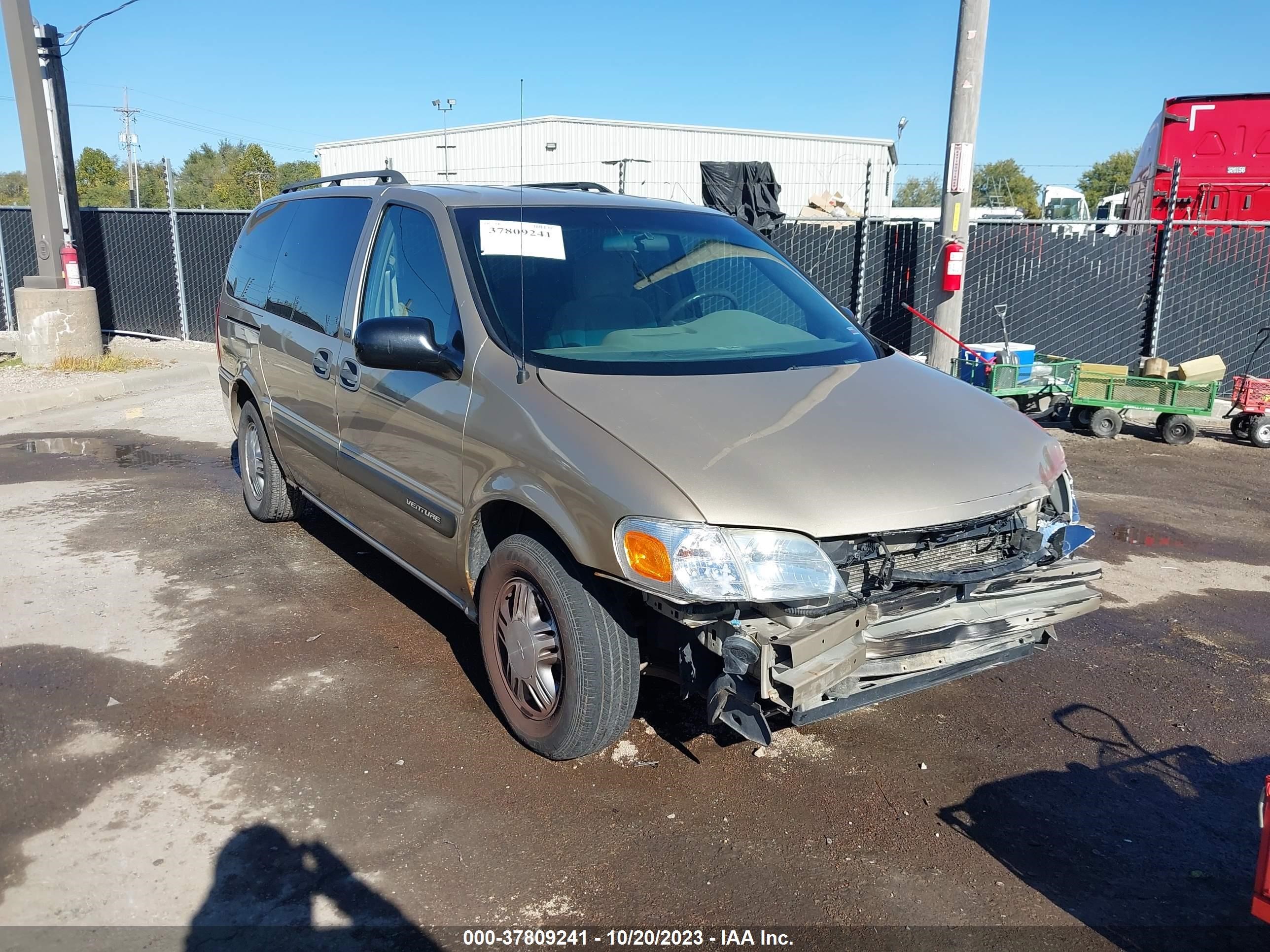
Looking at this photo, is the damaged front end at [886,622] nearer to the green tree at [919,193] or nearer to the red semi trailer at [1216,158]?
the red semi trailer at [1216,158]

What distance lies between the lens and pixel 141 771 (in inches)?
137

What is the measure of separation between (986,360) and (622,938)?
750 centimetres

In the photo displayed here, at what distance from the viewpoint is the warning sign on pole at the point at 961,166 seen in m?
9.71

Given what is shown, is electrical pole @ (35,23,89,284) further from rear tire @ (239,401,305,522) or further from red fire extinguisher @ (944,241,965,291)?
red fire extinguisher @ (944,241,965,291)

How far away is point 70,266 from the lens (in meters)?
12.9

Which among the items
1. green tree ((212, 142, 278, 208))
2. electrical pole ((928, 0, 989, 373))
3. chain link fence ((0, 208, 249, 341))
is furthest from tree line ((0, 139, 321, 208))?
electrical pole ((928, 0, 989, 373))

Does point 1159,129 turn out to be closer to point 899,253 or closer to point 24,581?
point 899,253

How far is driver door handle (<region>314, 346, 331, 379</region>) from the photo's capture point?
4.67m

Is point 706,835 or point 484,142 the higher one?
point 484,142

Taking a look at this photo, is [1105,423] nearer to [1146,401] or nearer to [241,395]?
[1146,401]

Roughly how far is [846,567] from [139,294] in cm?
1523

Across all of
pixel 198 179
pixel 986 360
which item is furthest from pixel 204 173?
pixel 986 360

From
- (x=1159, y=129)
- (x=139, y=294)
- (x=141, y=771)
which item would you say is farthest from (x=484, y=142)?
(x=141, y=771)

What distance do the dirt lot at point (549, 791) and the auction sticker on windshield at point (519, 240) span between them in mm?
1769
